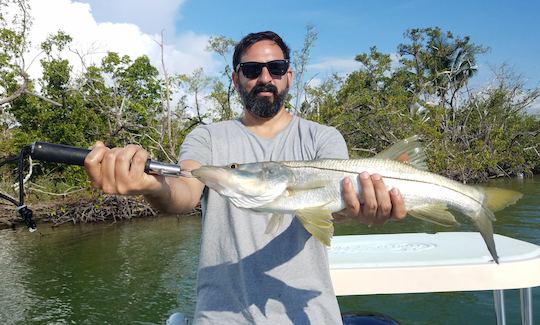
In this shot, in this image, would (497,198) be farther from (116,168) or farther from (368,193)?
(116,168)

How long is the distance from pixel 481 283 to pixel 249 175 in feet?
7.22

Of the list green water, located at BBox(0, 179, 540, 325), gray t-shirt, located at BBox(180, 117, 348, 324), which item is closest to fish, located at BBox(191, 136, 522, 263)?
gray t-shirt, located at BBox(180, 117, 348, 324)

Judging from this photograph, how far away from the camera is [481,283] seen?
10.7ft

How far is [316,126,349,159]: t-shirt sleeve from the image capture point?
256 cm

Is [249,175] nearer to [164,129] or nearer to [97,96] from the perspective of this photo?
[164,129]

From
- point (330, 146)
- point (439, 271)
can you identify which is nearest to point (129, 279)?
point (439, 271)

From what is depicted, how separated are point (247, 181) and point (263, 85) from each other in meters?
0.88

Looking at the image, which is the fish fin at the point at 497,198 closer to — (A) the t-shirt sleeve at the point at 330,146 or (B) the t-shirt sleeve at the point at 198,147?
(A) the t-shirt sleeve at the point at 330,146

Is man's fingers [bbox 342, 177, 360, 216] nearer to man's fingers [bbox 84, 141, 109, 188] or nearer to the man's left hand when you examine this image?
the man's left hand

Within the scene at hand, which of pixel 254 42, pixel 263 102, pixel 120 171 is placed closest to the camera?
pixel 120 171

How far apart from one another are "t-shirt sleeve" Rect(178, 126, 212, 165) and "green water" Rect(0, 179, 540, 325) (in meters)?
6.24

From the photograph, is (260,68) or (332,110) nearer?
(260,68)

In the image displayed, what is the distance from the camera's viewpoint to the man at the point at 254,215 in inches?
82.9

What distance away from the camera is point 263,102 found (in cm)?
274
